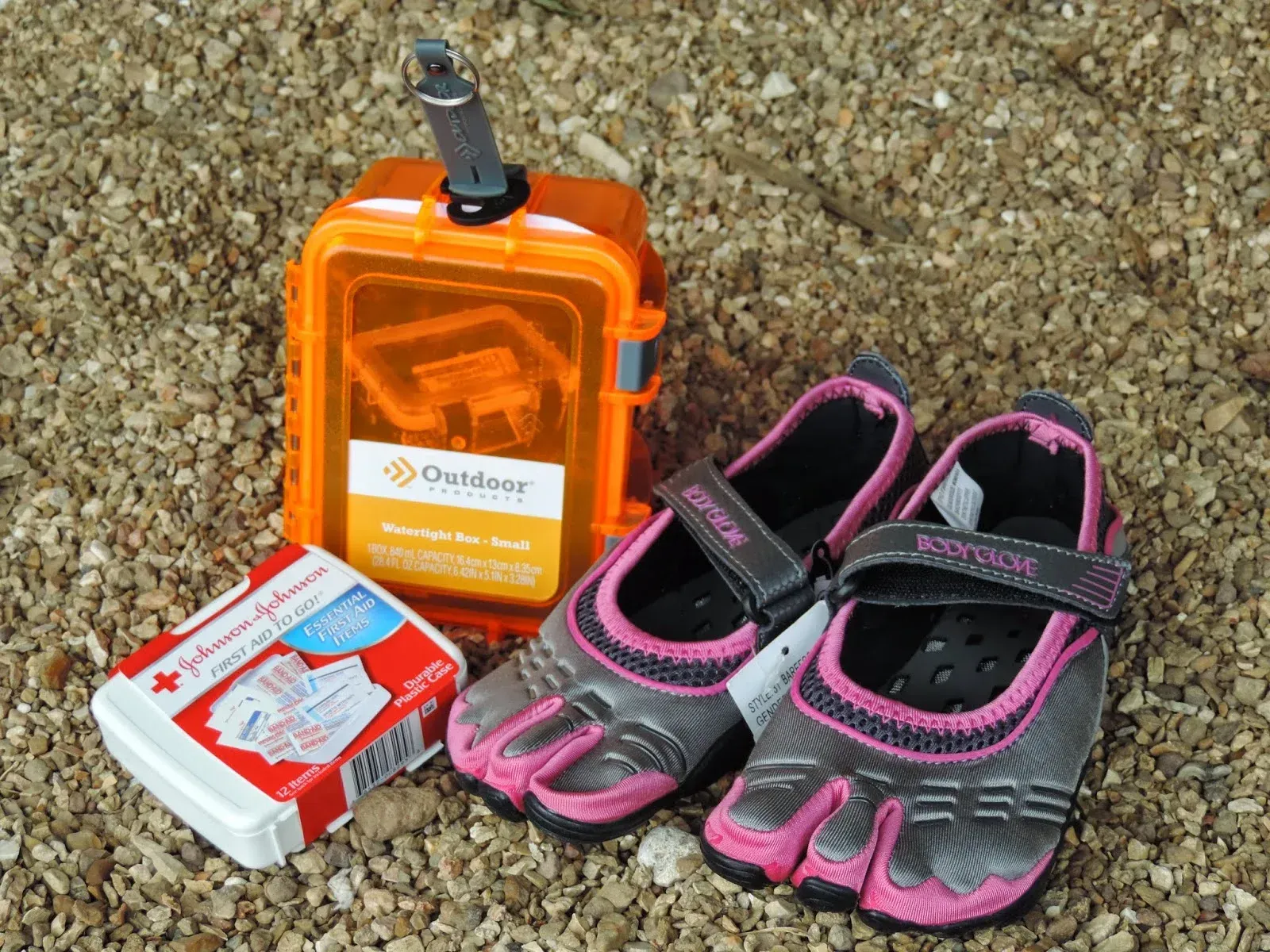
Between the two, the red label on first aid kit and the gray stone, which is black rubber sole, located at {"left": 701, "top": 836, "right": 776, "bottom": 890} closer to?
the gray stone

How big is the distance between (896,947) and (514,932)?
1.31 ft

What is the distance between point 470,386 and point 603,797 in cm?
52

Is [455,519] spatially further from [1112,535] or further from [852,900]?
[1112,535]

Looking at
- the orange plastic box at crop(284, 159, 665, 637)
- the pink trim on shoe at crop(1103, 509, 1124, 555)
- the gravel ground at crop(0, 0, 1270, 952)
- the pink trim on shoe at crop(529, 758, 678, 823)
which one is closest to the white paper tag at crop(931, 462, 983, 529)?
the pink trim on shoe at crop(1103, 509, 1124, 555)

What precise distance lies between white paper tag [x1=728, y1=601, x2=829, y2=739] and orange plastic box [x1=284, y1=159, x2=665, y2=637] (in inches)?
11.6

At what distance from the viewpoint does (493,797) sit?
1.45 metres

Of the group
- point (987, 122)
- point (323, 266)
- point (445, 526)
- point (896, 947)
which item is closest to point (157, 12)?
point (323, 266)

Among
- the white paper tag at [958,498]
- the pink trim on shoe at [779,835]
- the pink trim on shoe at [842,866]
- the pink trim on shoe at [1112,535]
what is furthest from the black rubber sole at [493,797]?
the pink trim on shoe at [1112,535]

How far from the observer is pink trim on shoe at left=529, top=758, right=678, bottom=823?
1397 mm

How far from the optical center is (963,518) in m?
1.68

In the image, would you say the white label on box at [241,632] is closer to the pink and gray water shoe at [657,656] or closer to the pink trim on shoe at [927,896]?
the pink and gray water shoe at [657,656]

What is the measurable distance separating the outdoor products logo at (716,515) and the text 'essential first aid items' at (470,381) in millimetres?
129

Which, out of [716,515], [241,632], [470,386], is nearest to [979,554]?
[716,515]

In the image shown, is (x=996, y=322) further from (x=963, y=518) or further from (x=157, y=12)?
(x=157, y=12)
